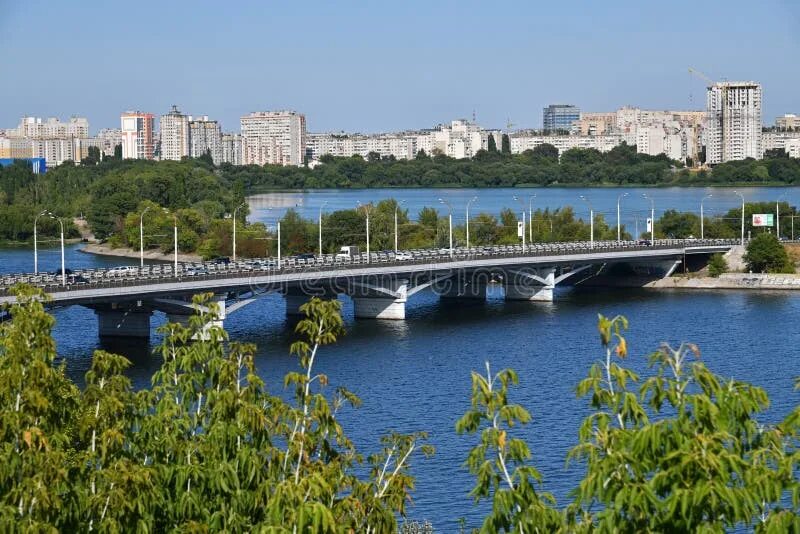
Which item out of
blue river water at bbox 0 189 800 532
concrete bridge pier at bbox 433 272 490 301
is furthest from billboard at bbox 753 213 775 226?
concrete bridge pier at bbox 433 272 490 301

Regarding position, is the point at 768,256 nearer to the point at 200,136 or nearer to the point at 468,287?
the point at 468,287

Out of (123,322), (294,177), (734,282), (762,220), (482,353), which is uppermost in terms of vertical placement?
(294,177)

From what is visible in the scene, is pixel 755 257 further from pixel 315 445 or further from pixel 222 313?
pixel 315 445

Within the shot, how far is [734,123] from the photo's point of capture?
17638cm

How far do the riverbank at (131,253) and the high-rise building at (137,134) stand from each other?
121321 mm

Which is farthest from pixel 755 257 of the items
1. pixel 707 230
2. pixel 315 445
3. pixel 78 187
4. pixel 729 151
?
pixel 729 151

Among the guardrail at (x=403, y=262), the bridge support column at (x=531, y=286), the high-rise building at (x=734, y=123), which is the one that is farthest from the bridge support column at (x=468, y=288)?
the high-rise building at (x=734, y=123)

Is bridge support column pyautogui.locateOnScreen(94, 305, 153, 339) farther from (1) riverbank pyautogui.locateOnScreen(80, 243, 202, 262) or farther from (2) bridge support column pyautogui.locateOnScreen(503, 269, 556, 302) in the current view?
(1) riverbank pyautogui.locateOnScreen(80, 243, 202, 262)

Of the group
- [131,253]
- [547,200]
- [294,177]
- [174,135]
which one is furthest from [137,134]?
[131,253]

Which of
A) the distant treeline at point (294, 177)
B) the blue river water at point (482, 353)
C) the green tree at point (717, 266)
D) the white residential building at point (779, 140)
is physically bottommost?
the blue river water at point (482, 353)

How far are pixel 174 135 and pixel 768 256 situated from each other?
475 ft

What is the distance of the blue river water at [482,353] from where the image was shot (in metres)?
23.4

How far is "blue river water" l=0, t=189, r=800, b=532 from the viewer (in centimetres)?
2338

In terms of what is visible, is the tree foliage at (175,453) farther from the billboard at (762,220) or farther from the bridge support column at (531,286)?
the billboard at (762,220)
